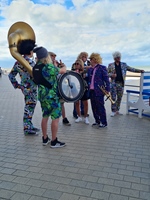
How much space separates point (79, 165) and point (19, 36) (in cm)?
287

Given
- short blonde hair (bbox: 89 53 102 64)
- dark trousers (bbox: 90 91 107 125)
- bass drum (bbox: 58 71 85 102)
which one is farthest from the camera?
dark trousers (bbox: 90 91 107 125)

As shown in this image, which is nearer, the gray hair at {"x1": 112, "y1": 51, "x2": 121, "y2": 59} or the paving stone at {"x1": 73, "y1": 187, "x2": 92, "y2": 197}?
the paving stone at {"x1": 73, "y1": 187, "x2": 92, "y2": 197}

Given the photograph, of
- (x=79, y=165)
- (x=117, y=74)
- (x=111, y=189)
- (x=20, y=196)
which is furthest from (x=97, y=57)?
(x=20, y=196)

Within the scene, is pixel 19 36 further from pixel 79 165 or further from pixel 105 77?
pixel 79 165

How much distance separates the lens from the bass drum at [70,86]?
3940 mm

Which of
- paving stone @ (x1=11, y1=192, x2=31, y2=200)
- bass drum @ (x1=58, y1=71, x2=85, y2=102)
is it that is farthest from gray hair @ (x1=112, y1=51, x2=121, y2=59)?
paving stone @ (x1=11, y1=192, x2=31, y2=200)

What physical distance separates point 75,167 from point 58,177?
1.19ft

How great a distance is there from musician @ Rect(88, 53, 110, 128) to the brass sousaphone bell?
4.53 ft

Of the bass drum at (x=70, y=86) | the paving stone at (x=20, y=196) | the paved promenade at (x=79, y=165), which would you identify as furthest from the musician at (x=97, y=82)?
the paving stone at (x=20, y=196)

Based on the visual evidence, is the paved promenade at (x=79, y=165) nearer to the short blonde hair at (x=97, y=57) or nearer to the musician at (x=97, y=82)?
the musician at (x=97, y=82)

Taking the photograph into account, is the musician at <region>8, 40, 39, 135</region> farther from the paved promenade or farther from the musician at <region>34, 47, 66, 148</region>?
the musician at <region>34, 47, 66, 148</region>

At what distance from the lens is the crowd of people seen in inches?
149

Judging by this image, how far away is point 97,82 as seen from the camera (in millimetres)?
5055

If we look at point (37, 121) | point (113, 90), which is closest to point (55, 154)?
point (37, 121)
